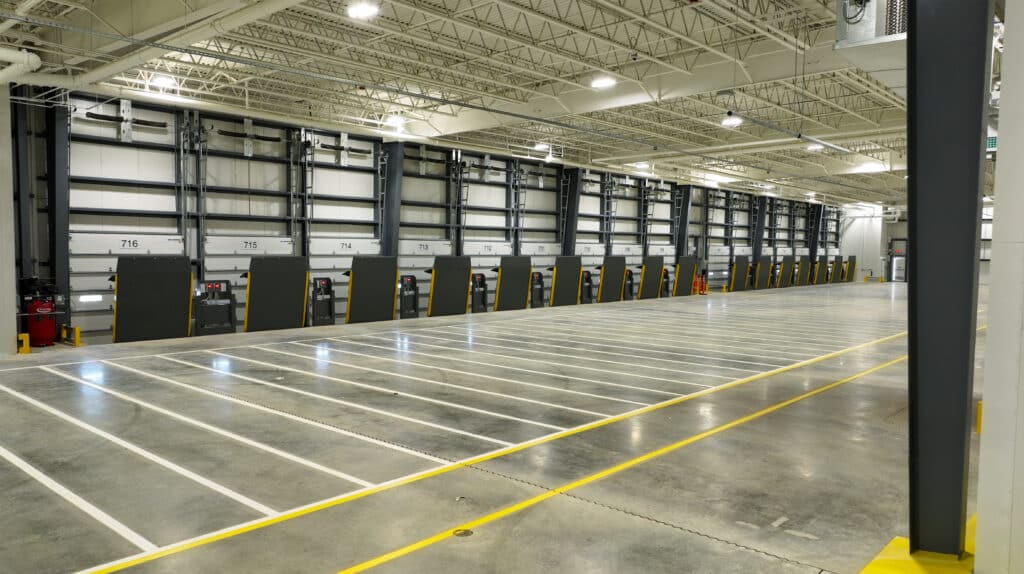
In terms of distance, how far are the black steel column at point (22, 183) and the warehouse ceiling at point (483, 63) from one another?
0.77m

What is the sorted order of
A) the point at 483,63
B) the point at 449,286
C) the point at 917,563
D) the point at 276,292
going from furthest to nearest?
the point at 449,286
the point at 276,292
the point at 483,63
the point at 917,563

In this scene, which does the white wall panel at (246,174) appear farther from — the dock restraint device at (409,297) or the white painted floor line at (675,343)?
the white painted floor line at (675,343)

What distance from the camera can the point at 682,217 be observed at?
113 feet

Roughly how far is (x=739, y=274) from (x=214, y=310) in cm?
2784

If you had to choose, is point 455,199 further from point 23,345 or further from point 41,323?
point 23,345

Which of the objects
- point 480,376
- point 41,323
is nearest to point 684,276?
point 480,376

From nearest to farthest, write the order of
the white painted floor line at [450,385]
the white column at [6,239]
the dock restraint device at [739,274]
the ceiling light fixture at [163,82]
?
the white painted floor line at [450,385]
the white column at [6,239]
the ceiling light fixture at [163,82]
the dock restraint device at [739,274]

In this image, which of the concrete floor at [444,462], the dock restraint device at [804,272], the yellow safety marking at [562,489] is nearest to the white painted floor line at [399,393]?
the concrete floor at [444,462]

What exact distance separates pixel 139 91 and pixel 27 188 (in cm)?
315

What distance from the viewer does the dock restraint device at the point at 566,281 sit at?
79.4ft

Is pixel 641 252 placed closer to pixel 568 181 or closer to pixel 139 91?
pixel 568 181

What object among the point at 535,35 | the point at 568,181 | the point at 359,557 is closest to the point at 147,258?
the point at 535,35

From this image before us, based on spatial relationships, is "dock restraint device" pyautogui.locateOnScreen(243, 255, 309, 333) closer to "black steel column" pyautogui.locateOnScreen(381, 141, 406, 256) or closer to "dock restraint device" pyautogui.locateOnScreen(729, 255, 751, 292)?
"black steel column" pyautogui.locateOnScreen(381, 141, 406, 256)

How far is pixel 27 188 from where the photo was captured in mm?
14703
